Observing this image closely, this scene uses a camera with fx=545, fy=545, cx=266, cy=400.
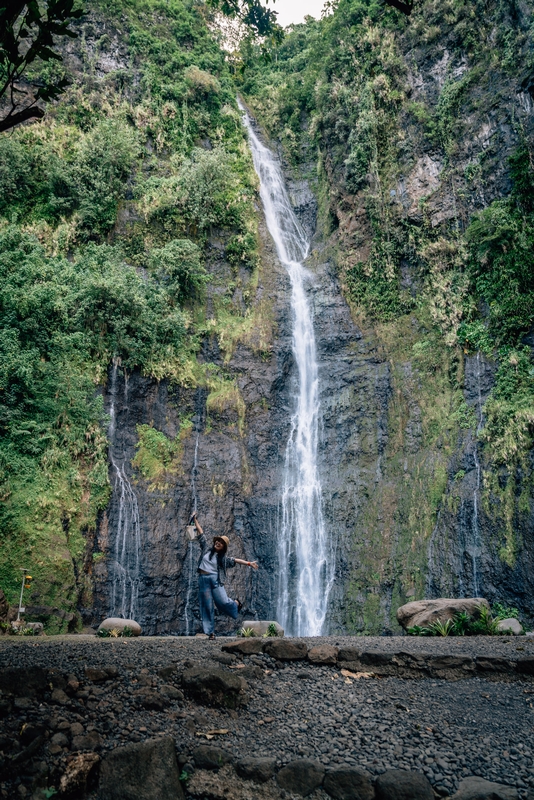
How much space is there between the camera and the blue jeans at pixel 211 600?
24.2 feet

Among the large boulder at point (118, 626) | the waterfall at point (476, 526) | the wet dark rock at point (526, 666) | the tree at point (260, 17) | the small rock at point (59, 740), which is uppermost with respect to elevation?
the tree at point (260, 17)

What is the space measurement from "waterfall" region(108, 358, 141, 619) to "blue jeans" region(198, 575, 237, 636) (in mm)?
7935

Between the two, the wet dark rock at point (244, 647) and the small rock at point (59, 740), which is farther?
the wet dark rock at point (244, 647)

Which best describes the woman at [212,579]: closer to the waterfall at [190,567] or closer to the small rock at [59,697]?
the small rock at [59,697]

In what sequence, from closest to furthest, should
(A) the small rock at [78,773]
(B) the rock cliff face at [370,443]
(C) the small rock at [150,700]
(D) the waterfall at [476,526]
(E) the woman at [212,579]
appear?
(A) the small rock at [78,773]
(C) the small rock at [150,700]
(E) the woman at [212,579]
(D) the waterfall at [476,526]
(B) the rock cliff face at [370,443]

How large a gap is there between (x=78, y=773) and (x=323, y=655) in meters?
3.10

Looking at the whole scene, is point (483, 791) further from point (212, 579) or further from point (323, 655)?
point (212, 579)

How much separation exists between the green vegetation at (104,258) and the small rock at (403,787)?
1150 cm

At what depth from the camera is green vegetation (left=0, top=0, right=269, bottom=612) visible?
1491 centimetres

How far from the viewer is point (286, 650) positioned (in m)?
5.80

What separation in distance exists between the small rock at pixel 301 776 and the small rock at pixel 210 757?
37 cm

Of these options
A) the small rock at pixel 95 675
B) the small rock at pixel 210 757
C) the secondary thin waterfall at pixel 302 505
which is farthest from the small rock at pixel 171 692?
the secondary thin waterfall at pixel 302 505

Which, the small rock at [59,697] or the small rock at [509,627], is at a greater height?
the small rock at [59,697]

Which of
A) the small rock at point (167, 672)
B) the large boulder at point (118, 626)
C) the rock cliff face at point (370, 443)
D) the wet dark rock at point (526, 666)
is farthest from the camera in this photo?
the rock cliff face at point (370, 443)
